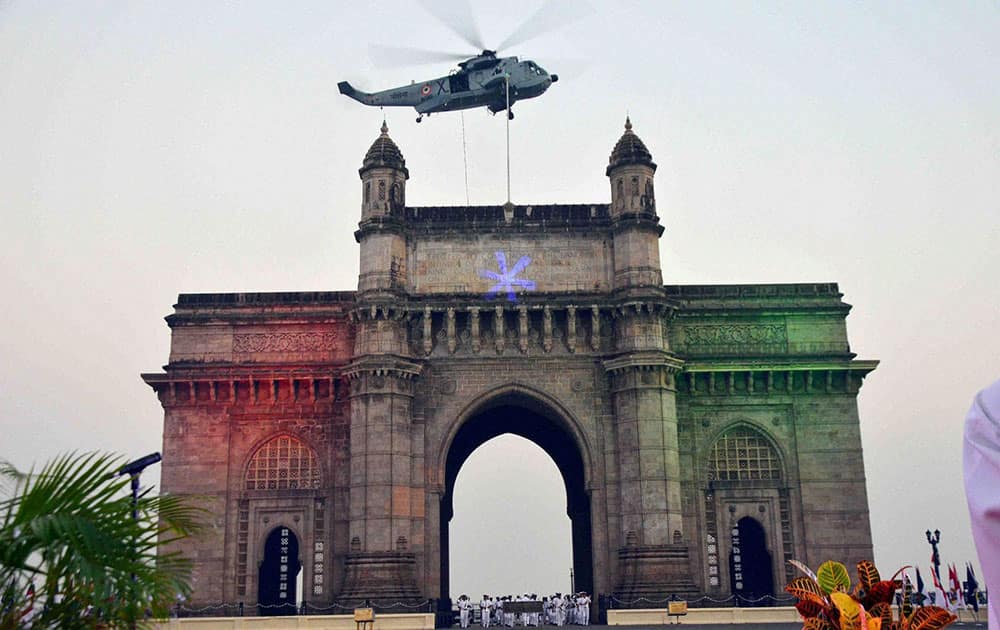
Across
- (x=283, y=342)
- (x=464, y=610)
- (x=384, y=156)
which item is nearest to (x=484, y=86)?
(x=384, y=156)

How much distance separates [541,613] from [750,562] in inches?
308

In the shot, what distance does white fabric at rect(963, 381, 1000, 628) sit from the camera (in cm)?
291

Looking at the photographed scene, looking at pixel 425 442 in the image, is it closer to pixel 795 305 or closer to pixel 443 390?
pixel 443 390

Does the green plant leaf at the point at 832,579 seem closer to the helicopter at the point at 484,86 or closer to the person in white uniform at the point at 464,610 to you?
the person in white uniform at the point at 464,610

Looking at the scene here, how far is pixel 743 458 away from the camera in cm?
3966

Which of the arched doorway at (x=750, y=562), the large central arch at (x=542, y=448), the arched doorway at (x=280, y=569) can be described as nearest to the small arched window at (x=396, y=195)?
the large central arch at (x=542, y=448)

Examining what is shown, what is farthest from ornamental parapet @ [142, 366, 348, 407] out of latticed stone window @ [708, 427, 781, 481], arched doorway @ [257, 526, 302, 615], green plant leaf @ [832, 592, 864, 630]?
green plant leaf @ [832, 592, 864, 630]

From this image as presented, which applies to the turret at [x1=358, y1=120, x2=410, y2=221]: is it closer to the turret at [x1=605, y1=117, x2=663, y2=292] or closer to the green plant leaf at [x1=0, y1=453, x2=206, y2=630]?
the turret at [x1=605, y1=117, x2=663, y2=292]

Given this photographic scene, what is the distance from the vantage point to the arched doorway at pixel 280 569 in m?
41.2

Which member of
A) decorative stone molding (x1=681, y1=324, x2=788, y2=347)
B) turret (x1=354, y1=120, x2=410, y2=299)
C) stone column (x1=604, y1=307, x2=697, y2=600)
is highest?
turret (x1=354, y1=120, x2=410, y2=299)

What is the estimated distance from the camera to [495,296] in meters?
39.0

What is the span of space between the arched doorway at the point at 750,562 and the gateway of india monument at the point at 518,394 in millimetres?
72

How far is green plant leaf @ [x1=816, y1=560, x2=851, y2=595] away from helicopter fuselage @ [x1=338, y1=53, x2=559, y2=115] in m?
38.9

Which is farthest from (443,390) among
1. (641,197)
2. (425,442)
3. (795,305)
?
(795,305)
